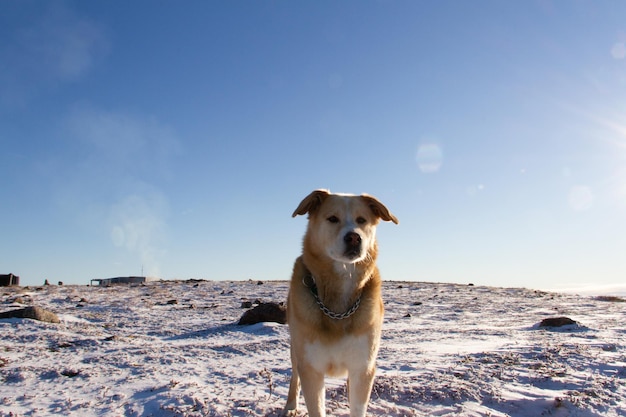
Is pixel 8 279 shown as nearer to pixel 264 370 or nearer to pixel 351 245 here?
pixel 264 370

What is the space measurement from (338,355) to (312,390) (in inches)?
14.6

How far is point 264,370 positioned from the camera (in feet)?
20.6

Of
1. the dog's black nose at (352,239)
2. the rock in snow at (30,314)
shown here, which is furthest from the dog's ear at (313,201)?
the rock in snow at (30,314)

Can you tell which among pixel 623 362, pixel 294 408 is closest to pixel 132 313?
pixel 294 408

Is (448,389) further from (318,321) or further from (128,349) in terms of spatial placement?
(128,349)

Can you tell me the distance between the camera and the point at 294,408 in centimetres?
468

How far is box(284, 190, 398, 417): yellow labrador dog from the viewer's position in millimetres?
3809

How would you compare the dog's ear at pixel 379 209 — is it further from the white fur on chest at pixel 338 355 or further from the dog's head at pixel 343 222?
the white fur on chest at pixel 338 355

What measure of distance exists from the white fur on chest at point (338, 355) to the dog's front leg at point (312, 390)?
0.21 feet

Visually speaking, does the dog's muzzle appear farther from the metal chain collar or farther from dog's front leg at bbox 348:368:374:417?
dog's front leg at bbox 348:368:374:417

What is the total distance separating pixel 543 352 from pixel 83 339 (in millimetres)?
8442

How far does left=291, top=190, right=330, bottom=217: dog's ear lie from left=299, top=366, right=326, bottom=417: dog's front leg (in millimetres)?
1565

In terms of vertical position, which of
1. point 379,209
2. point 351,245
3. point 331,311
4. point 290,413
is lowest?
point 290,413

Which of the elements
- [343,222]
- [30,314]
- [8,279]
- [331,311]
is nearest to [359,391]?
[331,311]
